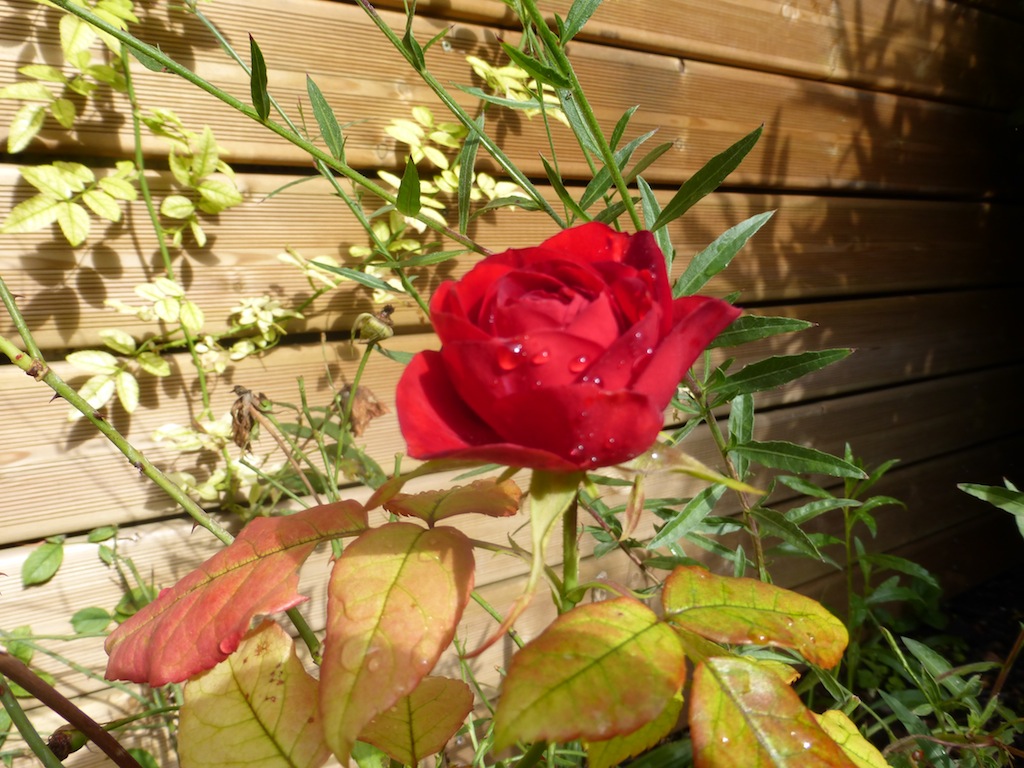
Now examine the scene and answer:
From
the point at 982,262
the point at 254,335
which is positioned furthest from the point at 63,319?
the point at 982,262

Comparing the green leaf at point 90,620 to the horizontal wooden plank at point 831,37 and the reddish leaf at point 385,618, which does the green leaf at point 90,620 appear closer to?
the reddish leaf at point 385,618

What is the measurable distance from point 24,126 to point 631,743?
0.93 meters

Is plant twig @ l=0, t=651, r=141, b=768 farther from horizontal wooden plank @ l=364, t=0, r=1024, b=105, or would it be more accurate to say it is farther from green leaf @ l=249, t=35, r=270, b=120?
horizontal wooden plank @ l=364, t=0, r=1024, b=105

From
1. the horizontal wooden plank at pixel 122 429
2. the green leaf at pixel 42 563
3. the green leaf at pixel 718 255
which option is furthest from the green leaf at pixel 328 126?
the green leaf at pixel 42 563

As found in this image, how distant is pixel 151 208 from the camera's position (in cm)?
90

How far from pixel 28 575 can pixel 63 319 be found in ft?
1.19

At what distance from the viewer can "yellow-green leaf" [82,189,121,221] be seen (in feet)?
2.69

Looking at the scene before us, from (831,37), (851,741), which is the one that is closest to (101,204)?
(851,741)

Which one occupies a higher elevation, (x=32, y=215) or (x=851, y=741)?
(x=32, y=215)

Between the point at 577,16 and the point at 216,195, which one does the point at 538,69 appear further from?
the point at 216,195

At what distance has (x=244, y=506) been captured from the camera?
1.06m

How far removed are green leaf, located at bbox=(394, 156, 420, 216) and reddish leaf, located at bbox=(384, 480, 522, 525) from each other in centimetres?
24

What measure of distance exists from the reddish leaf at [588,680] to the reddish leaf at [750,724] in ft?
0.10

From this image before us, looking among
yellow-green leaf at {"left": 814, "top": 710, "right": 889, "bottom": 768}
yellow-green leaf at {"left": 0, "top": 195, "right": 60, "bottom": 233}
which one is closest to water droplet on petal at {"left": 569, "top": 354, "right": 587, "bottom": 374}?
yellow-green leaf at {"left": 814, "top": 710, "right": 889, "bottom": 768}
